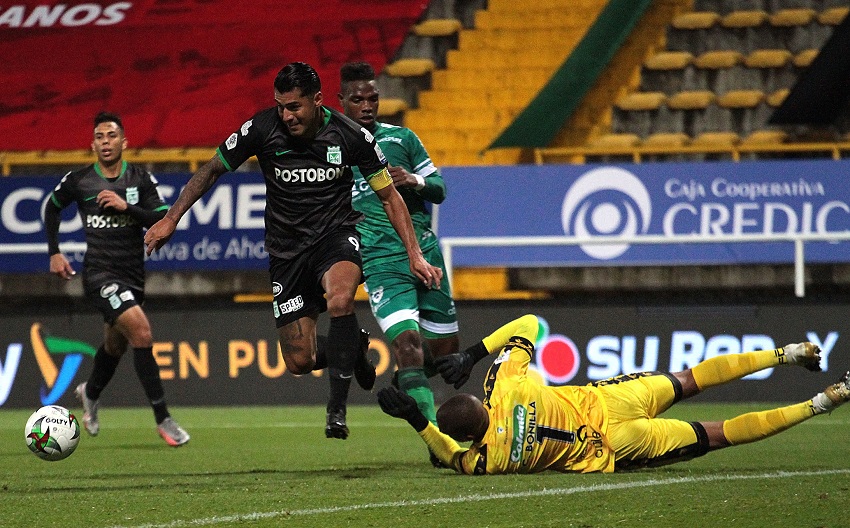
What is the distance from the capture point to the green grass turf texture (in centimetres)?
496

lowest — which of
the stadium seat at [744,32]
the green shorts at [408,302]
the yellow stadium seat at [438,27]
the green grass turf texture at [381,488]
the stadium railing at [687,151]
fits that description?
the green grass turf texture at [381,488]

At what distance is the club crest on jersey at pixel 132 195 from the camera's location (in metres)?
9.01

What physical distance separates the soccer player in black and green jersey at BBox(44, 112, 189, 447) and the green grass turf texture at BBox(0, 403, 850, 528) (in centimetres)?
52

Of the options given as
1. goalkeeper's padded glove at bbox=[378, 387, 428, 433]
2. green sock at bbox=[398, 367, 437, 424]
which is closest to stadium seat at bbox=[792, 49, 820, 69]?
green sock at bbox=[398, 367, 437, 424]

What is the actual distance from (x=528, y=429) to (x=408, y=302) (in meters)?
1.45

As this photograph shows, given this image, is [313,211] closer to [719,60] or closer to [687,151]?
[687,151]

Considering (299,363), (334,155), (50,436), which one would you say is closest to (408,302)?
(299,363)

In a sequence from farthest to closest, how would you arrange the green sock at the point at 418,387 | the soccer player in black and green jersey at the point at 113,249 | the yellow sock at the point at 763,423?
the soccer player in black and green jersey at the point at 113,249 → the green sock at the point at 418,387 → the yellow sock at the point at 763,423

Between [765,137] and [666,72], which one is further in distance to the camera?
[666,72]

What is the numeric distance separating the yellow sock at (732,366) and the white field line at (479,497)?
1.65 feet

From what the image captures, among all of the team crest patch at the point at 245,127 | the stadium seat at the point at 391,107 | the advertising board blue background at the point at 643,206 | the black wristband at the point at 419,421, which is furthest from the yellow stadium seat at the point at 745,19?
the black wristband at the point at 419,421

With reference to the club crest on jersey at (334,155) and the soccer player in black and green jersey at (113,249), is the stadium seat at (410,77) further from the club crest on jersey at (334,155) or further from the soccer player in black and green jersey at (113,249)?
the club crest on jersey at (334,155)

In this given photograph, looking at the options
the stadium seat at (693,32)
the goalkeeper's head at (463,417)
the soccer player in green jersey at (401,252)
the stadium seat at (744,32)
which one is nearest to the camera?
the goalkeeper's head at (463,417)

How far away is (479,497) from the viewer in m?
5.51
